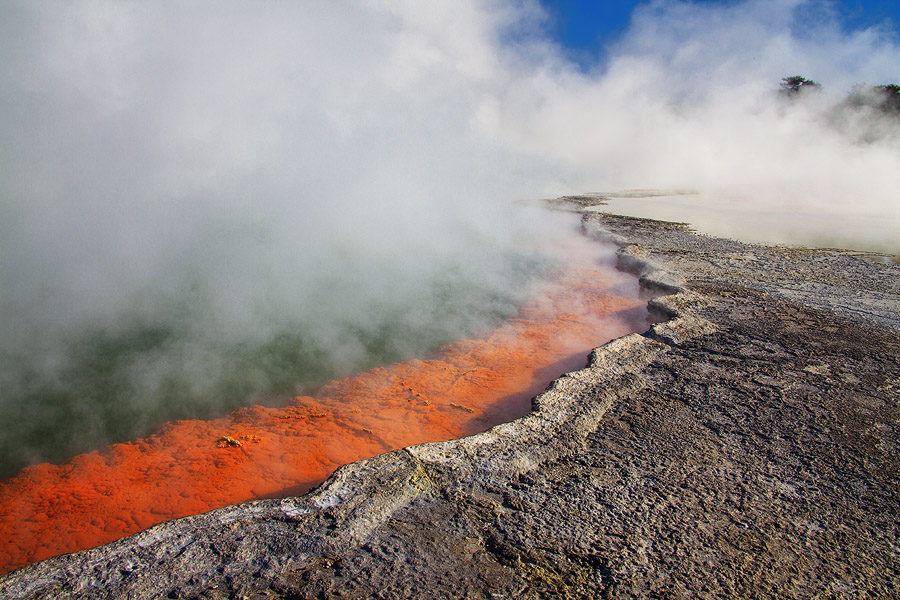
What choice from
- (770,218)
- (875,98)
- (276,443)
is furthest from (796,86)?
(276,443)

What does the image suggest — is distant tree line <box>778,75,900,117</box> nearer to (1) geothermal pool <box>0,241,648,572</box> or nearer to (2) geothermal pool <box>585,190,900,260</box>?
(2) geothermal pool <box>585,190,900,260</box>

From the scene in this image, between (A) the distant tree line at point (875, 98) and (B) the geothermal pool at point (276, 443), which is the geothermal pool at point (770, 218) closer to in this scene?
(B) the geothermal pool at point (276, 443)

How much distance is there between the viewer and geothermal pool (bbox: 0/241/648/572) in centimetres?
189

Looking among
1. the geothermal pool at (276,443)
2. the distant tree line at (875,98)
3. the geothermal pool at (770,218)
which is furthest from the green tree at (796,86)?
the geothermal pool at (276,443)

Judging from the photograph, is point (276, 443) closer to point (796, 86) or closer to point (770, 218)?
point (770, 218)

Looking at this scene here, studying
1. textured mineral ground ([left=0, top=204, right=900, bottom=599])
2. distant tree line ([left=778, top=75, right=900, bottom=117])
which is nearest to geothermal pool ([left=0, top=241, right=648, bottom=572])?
textured mineral ground ([left=0, top=204, right=900, bottom=599])

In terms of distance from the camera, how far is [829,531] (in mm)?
1557

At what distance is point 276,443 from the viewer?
7.55 feet

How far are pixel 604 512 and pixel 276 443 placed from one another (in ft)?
4.60

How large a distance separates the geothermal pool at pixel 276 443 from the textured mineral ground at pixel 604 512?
1.45 feet

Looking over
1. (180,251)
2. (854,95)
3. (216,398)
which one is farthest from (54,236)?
(854,95)

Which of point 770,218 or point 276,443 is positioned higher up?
point 770,218

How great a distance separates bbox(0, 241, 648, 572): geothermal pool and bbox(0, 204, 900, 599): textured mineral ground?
44 centimetres

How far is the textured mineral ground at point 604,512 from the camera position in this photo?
1330 millimetres
